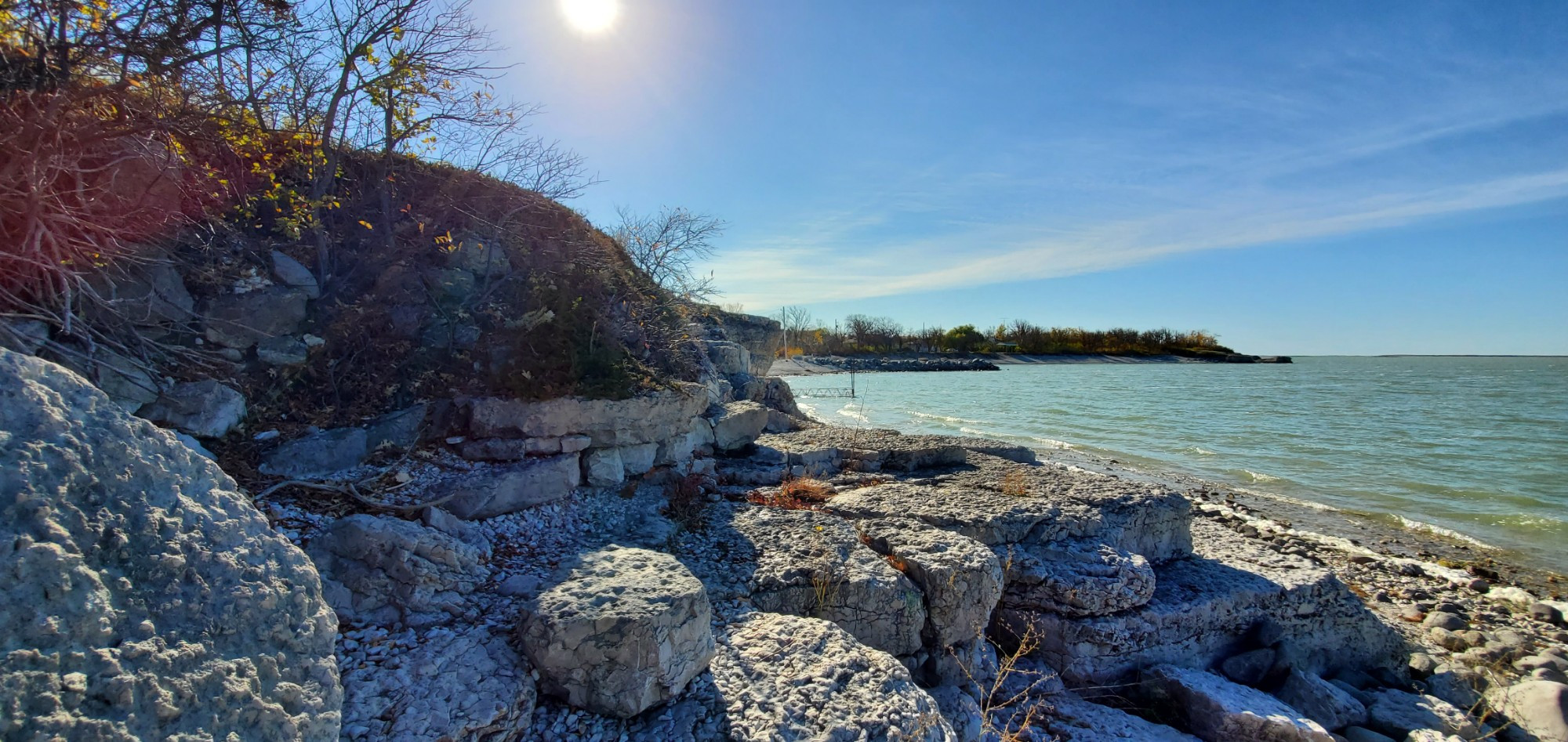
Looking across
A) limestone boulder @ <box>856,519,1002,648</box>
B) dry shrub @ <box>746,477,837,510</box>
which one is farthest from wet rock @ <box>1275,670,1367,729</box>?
dry shrub @ <box>746,477,837,510</box>

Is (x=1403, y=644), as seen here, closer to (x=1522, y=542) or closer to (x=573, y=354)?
(x=1522, y=542)

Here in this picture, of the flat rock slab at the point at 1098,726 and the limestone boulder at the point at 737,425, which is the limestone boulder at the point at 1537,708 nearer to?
the flat rock slab at the point at 1098,726

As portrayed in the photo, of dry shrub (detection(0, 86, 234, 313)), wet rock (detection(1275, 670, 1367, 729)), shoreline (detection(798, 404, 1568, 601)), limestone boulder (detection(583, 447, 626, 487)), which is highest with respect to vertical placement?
dry shrub (detection(0, 86, 234, 313))

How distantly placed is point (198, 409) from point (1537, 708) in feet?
39.3

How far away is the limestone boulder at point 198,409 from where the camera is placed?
5.06 m

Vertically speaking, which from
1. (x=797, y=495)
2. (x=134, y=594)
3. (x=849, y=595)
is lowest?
(x=849, y=595)

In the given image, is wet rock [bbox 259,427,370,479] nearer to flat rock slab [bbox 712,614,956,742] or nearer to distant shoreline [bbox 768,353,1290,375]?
flat rock slab [bbox 712,614,956,742]

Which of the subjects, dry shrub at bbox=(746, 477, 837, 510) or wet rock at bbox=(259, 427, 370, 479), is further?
dry shrub at bbox=(746, 477, 837, 510)

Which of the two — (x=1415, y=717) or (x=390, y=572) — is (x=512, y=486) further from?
(x=1415, y=717)

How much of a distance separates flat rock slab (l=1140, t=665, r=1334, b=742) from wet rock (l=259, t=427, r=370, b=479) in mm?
7089

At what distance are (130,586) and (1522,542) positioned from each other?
58.8 feet

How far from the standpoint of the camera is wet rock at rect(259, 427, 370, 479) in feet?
17.1

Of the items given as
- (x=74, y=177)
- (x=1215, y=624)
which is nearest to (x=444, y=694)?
(x=74, y=177)

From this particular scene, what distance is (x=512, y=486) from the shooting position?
18.7 ft
